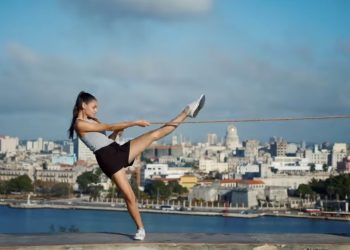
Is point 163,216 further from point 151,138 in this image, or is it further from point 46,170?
point 151,138

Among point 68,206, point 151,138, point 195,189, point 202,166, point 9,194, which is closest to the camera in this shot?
point 151,138

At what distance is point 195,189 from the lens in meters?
30.9

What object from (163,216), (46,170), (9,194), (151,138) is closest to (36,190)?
(9,194)

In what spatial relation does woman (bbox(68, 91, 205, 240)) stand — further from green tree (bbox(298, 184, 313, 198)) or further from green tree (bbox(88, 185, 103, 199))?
green tree (bbox(88, 185, 103, 199))

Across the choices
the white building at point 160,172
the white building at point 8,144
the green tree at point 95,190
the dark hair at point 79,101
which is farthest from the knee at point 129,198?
the white building at point 8,144

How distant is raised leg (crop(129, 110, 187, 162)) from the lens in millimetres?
2047

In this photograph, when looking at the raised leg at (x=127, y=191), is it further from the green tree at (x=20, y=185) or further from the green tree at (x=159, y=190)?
the green tree at (x=20, y=185)

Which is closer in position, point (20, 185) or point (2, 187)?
point (20, 185)

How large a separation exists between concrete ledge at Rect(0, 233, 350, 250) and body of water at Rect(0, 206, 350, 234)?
1558 cm

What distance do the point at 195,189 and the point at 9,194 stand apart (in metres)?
8.38

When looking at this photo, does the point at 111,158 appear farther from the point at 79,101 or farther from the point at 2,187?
the point at 2,187


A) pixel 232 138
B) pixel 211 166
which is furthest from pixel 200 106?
pixel 232 138

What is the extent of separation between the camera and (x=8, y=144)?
59625 mm

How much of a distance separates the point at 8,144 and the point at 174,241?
58973 millimetres
